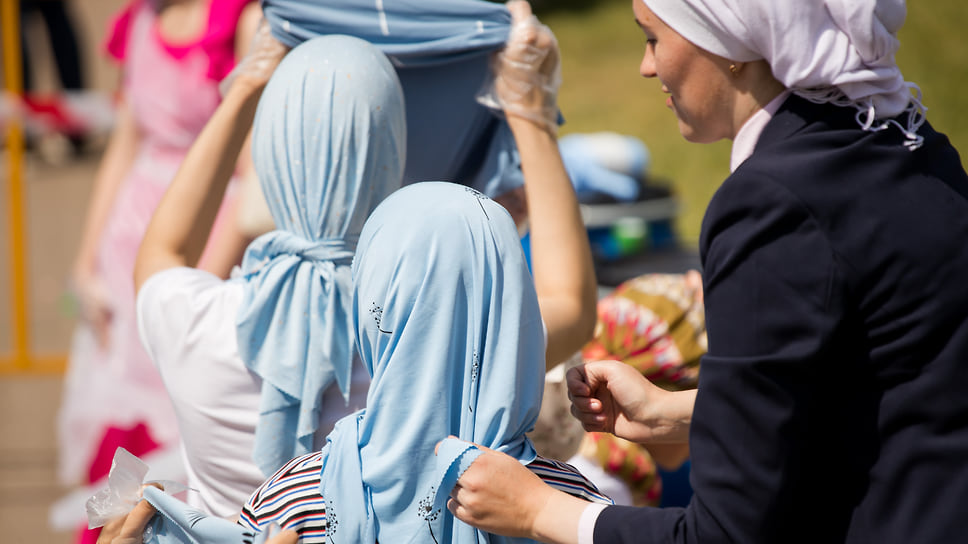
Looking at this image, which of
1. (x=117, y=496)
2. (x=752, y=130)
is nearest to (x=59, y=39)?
(x=117, y=496)

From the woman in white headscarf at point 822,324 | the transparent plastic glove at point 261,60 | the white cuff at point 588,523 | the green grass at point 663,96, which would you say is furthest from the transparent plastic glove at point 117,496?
the green grass at point 663,96

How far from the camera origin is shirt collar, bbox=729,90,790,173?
48.4 inches

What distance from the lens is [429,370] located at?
1.25 metres

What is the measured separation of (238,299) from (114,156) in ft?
5.92

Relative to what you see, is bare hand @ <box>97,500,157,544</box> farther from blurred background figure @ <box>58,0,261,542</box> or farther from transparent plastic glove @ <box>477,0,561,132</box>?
blurred background figure @ <box>58,0,261,542</box>

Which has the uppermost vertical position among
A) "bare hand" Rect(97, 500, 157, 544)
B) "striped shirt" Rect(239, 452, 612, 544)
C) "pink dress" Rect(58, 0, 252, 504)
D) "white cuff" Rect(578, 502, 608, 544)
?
"white cuff" Rect(578, 502, 608, 544)

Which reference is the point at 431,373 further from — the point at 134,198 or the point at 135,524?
the point at 134,198

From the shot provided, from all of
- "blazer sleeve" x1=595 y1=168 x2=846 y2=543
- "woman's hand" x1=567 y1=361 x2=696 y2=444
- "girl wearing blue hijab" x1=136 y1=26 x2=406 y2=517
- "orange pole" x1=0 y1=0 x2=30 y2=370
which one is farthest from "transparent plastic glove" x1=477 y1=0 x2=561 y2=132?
"orange pole" x1=0 y1=0 x2=30 y2=370

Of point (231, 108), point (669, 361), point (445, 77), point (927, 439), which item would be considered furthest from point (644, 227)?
point (927, 439)

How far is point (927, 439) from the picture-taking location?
1.13 metres

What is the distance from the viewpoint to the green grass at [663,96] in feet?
29.4

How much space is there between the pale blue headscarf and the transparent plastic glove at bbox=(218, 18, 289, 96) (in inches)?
32.0

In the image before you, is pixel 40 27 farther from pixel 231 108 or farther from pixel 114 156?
pixel 231 108

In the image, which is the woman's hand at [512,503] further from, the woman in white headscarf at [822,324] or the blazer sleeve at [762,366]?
the blazer sleeve at [762,366]
